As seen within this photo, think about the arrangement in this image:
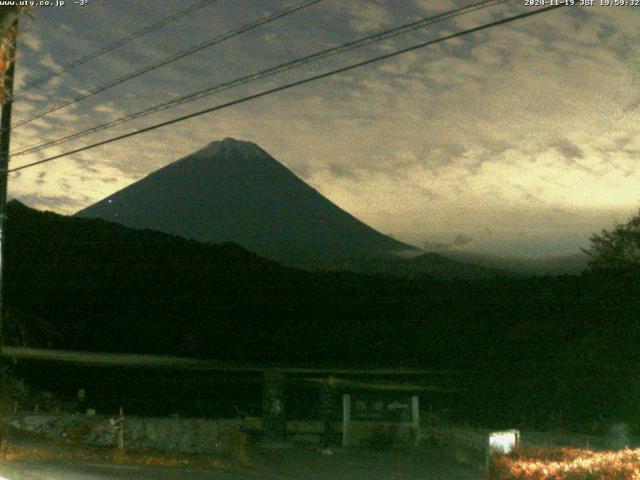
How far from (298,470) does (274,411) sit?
3844 millimetres

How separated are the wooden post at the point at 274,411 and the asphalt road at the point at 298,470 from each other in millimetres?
729

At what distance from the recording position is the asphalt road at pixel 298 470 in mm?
12414

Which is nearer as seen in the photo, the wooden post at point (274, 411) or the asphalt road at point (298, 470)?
the asphalt road at point (298, 470)

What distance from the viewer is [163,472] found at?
12938 millimetres

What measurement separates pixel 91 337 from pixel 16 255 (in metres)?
7.77

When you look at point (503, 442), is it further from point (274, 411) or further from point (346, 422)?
point (274, 411)

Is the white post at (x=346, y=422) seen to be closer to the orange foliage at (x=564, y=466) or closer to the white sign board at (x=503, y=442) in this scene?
the white sign board at (x=503, y=442)

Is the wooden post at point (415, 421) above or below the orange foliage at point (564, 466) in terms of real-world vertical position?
below

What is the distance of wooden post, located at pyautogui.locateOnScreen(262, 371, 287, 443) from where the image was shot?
18.7 m

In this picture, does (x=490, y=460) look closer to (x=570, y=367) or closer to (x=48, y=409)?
(x=570, y=367)

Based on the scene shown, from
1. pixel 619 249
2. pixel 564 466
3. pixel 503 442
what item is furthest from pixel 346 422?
pixel 619 249

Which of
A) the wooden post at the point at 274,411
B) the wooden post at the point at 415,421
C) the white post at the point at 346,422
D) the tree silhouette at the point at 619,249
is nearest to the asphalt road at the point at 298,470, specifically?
the wooden post at the point at 274,411

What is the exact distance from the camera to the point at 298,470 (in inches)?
589

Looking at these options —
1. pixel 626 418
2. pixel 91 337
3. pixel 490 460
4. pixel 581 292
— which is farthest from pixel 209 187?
pixel 490 460
